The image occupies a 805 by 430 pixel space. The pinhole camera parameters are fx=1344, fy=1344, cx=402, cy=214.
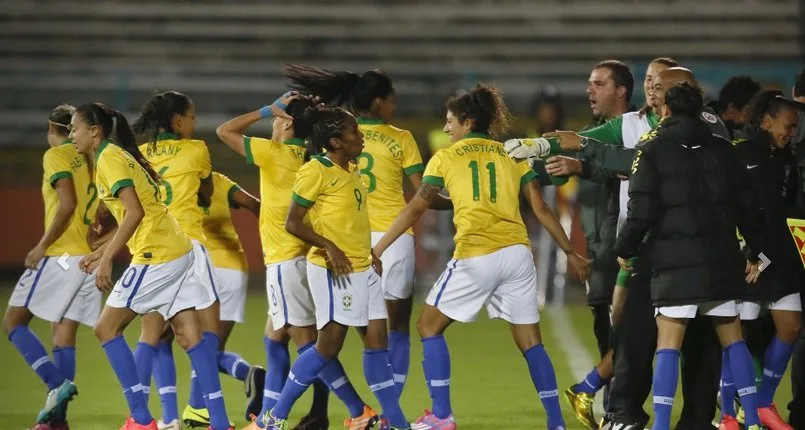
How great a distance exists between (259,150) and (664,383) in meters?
2.48

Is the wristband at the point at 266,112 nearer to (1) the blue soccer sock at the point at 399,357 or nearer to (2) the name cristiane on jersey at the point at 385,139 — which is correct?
(2) the name cristiane on jersey at the point at 385,139

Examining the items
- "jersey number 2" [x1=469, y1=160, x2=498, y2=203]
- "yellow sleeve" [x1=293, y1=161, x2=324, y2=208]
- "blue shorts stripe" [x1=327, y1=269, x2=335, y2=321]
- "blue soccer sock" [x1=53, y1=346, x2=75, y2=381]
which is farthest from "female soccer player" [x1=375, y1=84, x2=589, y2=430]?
"blue soccer sock" [x1=53, y1=346, x2=75, y2=381]

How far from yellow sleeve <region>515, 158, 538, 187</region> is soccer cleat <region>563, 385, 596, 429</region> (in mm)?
1370

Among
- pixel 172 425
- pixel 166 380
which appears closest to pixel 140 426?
pixel 172 425

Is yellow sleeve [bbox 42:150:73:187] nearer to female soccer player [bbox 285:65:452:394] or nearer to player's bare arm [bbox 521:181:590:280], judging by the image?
female soccer player [bbox 285:65:452:394]

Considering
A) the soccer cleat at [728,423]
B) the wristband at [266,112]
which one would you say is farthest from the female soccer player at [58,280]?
the soccer cleat at [728,423]

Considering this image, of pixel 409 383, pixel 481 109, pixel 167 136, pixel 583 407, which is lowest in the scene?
pixel 409 383

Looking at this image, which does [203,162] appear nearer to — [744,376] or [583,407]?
[583,407]

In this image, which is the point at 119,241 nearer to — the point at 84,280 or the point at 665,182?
the point at 84,280

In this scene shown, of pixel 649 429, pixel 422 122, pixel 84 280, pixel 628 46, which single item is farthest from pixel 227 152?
pixel 649 429

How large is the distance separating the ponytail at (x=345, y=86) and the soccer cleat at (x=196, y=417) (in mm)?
1912

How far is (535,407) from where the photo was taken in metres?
8.20

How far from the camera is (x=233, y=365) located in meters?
8.05

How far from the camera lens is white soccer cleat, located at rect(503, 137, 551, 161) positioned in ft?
22.0
